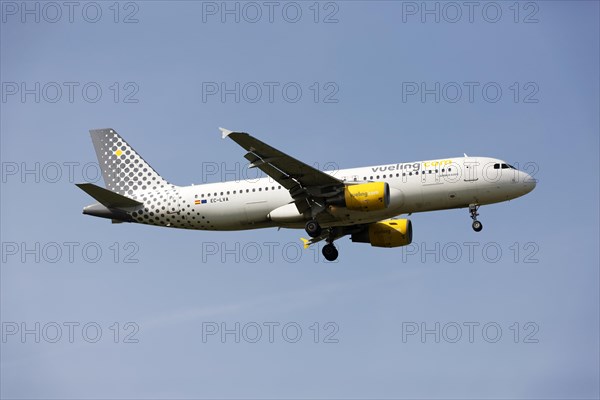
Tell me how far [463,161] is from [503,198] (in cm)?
277

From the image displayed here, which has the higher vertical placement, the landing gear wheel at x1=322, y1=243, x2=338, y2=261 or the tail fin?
the tail fin

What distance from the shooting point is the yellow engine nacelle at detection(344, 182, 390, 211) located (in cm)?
4641

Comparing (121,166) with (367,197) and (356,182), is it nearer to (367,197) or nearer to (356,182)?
(356,182)

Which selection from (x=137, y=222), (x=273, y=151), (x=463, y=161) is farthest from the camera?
(x=137, y=222)

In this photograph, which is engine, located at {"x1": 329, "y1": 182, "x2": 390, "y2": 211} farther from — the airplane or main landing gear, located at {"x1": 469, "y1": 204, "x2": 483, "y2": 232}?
main landing gear, located at {"x1": 469, "y1": 204, "x2": 483, "y2": 232}

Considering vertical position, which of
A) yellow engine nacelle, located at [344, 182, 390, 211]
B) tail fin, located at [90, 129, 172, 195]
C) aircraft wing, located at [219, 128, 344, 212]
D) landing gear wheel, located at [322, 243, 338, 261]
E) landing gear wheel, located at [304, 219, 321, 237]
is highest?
tail fin, located at [90, 129, 172, 195]

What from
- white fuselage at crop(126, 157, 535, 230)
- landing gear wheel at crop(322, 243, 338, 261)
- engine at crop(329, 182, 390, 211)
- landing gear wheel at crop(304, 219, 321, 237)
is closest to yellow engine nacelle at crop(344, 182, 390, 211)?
engine at crop(329, 182, 390, 211)

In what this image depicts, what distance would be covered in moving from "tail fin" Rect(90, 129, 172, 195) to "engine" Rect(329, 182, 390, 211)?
11232mm

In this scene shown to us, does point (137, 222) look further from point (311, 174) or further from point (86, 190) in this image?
point (311, 174)


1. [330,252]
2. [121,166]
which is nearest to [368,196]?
[330,252]

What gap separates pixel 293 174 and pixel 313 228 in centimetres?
340

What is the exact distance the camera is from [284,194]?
4934 centimetres

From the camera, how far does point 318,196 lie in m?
48.1

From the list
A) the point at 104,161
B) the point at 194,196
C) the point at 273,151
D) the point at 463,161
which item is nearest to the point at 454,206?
the point at 463,161
